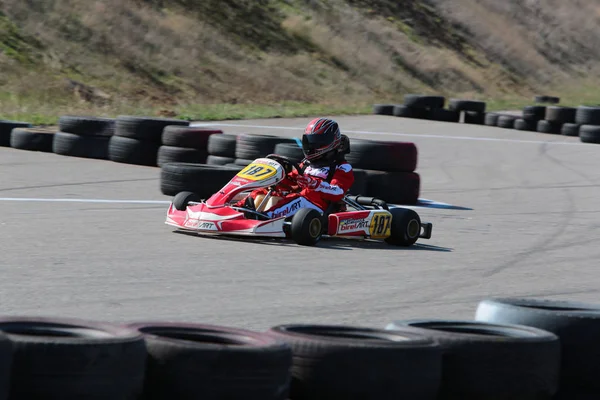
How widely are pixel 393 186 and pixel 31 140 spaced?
720 centimetres

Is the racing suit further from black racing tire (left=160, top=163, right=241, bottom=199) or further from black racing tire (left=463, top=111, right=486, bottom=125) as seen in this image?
black racing tire (left=463, top=111, right=486, bottom=125)

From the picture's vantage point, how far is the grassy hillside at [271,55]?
27497 mm

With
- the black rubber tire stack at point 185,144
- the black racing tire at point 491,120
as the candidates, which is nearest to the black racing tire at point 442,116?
the black racing tire at point 491,120

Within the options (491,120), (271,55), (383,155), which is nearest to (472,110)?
(491,120)

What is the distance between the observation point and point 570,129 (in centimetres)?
2652

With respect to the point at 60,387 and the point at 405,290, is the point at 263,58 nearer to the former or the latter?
the point at 405,290

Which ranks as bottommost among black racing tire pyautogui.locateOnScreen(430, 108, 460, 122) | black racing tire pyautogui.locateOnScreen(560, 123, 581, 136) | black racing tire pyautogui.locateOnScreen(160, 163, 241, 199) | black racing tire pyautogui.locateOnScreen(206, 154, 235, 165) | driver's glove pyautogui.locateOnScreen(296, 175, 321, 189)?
black racing tire pyautogui.locateOnScreen(160, 163, 241, 199)

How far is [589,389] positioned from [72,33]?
2731 centimetres

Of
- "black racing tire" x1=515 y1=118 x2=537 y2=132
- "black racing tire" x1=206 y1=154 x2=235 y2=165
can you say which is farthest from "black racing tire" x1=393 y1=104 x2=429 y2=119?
"black racing tire" x1=206 y1=154 x2=235 y2=165

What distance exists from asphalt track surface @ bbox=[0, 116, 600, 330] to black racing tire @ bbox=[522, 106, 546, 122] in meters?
12.1

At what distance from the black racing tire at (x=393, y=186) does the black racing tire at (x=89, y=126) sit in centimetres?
545

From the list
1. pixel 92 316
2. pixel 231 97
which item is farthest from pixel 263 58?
pixel 92 316

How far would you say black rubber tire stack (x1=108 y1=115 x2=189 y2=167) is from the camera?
1614 cm

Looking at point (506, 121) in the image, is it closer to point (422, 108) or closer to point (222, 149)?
point (422, 108)
